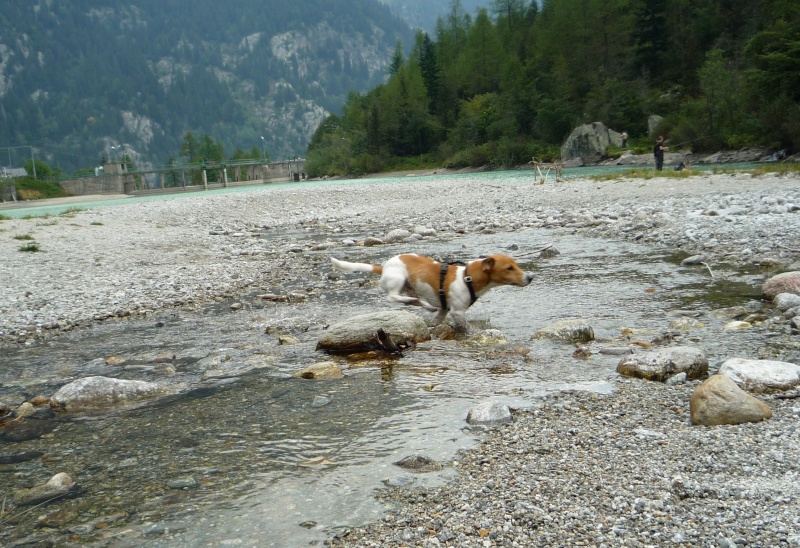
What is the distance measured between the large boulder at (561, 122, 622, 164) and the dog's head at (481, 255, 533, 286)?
62.0 m

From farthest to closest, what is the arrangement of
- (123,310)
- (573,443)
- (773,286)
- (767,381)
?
(123,310)
(773,286)
(767,381)
(573,443)

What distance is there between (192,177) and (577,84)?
104312mm

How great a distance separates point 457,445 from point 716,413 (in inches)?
66.8

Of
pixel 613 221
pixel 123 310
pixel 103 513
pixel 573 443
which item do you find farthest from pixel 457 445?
pixel 613 221

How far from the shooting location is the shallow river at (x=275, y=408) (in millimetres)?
3383

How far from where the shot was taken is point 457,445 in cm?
409

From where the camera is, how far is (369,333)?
22.5 feet

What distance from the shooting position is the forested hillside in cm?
4575

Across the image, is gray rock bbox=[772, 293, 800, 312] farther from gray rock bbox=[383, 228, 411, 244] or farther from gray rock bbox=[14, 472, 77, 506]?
gray rock bbox=[383, 228, 411, 244]

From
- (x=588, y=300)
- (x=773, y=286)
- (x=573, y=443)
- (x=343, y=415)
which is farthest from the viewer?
(x=588, y=300)

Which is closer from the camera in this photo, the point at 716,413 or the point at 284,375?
the point at 716,413

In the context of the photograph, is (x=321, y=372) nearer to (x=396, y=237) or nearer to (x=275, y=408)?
(x=275, y=408)

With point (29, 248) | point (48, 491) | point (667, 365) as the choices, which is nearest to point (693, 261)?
→ point (667, 365)

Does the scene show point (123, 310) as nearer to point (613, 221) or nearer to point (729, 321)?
point (729, 321)
